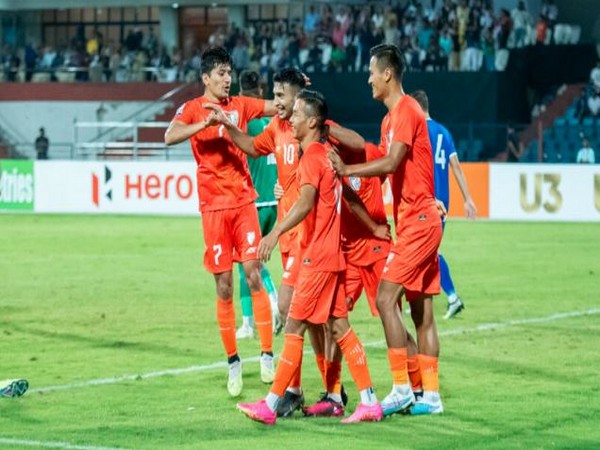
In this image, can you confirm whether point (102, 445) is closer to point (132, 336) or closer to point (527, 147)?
point (132, 336)

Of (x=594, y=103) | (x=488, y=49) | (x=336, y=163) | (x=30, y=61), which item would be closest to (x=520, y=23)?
(x=488, y=49)

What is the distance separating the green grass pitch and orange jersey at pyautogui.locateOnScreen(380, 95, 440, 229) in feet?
4.62

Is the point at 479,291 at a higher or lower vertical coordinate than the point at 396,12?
lower

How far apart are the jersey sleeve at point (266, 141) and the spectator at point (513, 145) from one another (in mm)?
23354

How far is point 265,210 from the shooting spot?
14734 millimetres

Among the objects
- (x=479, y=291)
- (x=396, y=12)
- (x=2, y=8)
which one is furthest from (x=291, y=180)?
(x=2, y=8)

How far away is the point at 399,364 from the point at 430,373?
30cm

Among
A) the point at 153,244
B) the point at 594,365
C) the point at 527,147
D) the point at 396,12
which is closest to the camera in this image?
the point at 594,365

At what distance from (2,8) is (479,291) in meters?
37.0

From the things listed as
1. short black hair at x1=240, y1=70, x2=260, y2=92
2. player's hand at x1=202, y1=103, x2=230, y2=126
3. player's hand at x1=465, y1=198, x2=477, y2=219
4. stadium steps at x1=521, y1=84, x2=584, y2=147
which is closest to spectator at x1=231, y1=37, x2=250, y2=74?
stadium steps at x1=521, y1=84, x2=584, y2=147

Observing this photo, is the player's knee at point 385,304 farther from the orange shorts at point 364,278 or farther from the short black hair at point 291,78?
the short black hair at point 291,78

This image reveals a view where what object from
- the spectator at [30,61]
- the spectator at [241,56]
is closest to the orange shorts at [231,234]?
the spectator at [241,56]

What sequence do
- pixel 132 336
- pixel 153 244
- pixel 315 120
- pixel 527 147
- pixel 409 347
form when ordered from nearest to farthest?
pixel 315 120 → pixel 409 347 → pixel 132 336 → pixel 153 244 → pixel 527 147

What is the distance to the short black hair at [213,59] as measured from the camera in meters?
11.1
